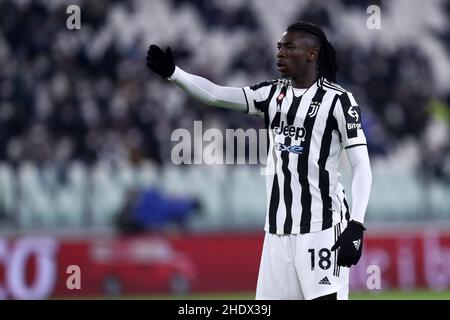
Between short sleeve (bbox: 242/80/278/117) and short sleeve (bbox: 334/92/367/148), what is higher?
short sleeve (bbox: 242/80/278/117)

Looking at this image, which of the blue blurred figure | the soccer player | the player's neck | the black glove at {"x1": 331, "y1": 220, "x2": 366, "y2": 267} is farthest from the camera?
the blue blurred figure

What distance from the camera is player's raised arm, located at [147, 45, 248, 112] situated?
20.9ft

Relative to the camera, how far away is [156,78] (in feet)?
54.1

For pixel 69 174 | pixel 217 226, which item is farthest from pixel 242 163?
pixel 69 174

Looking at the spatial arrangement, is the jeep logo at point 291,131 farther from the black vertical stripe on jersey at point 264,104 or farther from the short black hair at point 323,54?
the short black hair at point 323,54

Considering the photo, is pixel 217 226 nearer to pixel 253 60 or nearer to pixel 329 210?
pixel 253 60

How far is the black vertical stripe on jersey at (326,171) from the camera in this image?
20.8 ft

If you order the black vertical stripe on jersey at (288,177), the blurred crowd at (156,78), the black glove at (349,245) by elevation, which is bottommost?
the black glove at (349,245)

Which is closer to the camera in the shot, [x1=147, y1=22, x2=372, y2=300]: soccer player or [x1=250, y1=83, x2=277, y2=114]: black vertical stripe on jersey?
[x1=147, y1=22, x2=372, y2=300]: soccer player

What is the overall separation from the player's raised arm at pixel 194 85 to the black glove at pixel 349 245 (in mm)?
1051

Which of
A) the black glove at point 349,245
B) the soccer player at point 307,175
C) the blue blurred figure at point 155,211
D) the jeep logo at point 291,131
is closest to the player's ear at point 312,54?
the soccer player at point 307,175

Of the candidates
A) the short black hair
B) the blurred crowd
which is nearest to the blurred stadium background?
the blurred crowd

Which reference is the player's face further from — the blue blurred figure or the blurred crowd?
the blurred crowd

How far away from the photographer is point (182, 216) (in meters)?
14.2
